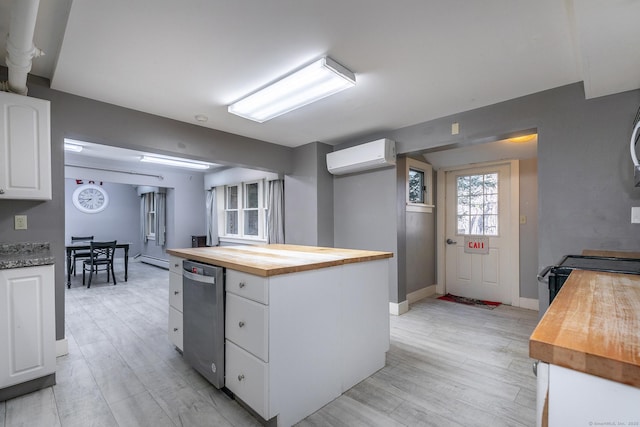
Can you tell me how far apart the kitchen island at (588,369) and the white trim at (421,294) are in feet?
11.4

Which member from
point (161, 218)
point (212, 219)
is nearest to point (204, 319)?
point (212, 219)

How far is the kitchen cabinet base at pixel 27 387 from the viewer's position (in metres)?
1.92

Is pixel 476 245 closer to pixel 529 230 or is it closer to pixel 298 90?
pixel 529 230

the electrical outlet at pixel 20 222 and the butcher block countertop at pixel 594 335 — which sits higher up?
the electrical outlet at pixel 20 222

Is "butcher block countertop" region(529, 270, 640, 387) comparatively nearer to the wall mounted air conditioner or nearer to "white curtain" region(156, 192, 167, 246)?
the wall mounted air conditioner

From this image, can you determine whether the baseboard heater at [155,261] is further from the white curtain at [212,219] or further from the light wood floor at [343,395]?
the light wood floor at [343,395]

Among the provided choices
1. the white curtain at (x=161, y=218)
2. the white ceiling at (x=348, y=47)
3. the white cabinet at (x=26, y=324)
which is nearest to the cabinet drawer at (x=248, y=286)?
the white cabinet at (x=26, y=324)

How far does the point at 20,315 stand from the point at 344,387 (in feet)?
7.24

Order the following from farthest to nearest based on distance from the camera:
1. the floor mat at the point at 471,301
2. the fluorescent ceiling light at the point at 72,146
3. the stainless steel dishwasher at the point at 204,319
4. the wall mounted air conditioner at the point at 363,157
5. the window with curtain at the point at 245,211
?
the window with curtain at the point at 245,211
the fluorescent ceiling light at the point at 72,146
the floor mat at the point at 471,301
the wall mounted air conditioner at the point at 363,157
the stainless steel dishwasher at the point at 204,319

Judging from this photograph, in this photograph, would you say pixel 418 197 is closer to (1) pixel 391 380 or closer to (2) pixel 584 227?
(2) pixel 584 227

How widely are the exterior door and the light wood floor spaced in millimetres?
880

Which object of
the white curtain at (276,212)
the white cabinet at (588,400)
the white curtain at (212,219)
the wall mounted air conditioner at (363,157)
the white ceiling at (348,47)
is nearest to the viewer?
the white cabinet at (588,400)

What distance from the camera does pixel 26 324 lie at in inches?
77.5

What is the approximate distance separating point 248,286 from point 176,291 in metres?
1.15
